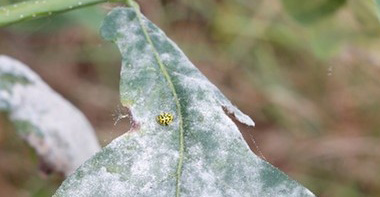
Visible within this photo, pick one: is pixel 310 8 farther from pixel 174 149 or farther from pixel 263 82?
pixel 263 82

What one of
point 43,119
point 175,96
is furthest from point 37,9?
point 43,119

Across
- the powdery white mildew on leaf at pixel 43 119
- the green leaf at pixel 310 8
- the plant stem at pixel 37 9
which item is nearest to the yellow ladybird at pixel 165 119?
the plant stem at pixel 37 9

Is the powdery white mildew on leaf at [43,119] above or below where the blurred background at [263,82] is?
above

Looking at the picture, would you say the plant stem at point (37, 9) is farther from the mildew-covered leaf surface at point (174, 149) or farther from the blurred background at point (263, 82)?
the blurred background at point (263, 82)

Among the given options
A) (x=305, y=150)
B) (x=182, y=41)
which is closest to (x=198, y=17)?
(x=182, y=41)

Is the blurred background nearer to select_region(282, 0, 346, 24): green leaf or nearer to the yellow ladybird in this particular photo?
select_region(282, 0, 346, 24): green leaf

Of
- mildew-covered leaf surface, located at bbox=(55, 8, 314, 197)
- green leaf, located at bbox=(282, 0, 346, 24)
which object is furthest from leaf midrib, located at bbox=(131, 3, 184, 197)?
green leaf, located at bbox=(282, 0, 346, 24)
